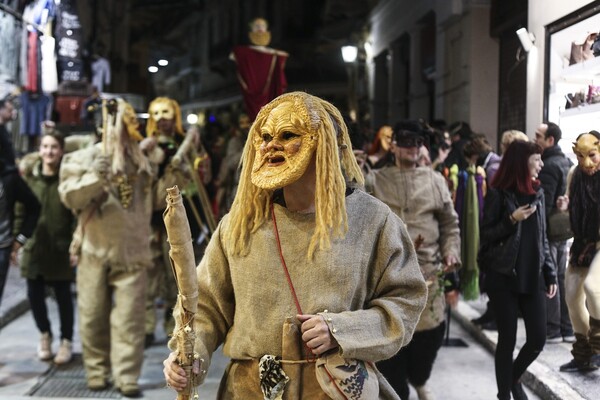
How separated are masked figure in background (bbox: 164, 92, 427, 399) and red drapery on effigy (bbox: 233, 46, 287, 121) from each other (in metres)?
5.99

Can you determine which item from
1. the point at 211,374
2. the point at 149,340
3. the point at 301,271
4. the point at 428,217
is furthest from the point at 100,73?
the point at 301,271

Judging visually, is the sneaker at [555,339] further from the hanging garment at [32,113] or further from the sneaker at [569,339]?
the hanging garment at [32,113]

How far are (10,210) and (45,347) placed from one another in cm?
153

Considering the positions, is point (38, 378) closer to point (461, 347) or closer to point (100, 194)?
point (100, 194)

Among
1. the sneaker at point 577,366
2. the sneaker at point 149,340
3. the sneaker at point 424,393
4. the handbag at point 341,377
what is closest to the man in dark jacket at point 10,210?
the sneaker at point 149,340

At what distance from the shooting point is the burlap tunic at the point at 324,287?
299 cm

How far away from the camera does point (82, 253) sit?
6621 mm

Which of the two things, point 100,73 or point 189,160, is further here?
point 100,73

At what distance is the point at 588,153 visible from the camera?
215 inches

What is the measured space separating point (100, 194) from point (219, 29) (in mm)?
35789

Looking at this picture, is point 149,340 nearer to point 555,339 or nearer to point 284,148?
point 555,339

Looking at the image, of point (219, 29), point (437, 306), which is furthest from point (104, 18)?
point (437, 306)

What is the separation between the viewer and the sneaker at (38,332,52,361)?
25.2 feet

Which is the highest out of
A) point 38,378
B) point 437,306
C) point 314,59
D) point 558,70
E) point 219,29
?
point 219,29
